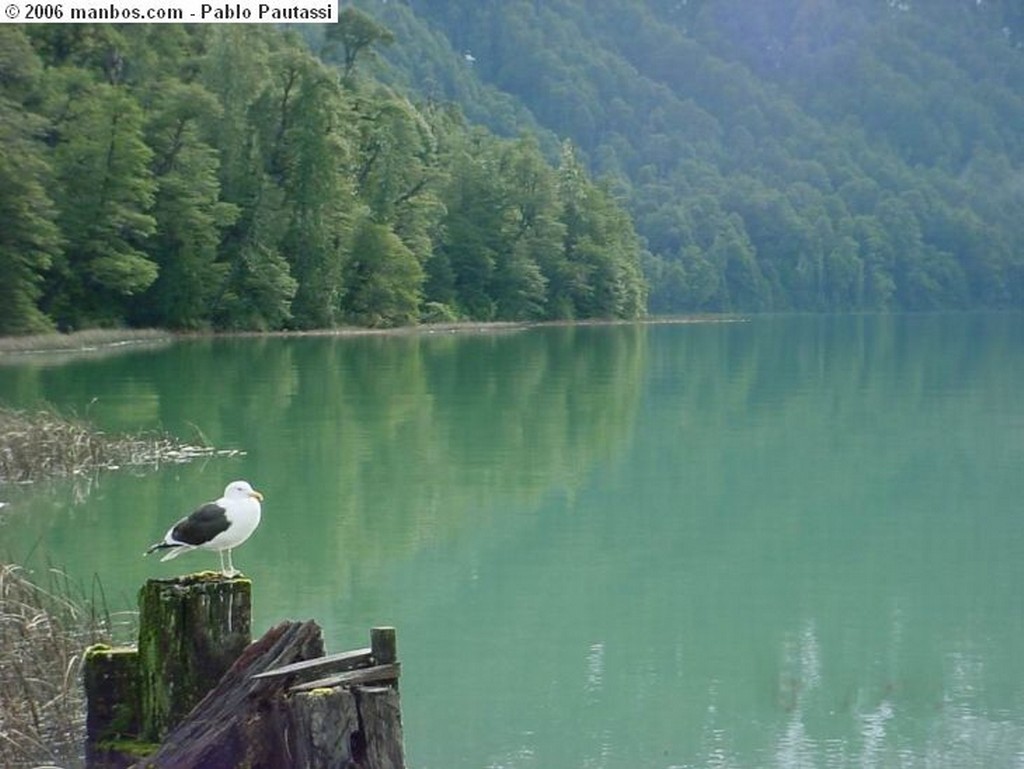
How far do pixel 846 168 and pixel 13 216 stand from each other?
140 metres

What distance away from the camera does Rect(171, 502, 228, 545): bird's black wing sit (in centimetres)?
708

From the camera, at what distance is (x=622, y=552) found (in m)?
15.1

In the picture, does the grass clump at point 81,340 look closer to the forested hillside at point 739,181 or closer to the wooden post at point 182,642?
the wooden post at point 182,642

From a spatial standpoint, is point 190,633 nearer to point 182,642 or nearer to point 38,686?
point 182,642

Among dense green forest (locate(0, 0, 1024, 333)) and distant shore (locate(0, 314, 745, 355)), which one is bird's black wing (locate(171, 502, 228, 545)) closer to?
distant shore (locate(0, 314, 745, 355))

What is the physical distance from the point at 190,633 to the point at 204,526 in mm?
1112

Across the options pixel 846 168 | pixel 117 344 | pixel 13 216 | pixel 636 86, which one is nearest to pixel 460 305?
pixel 117 344

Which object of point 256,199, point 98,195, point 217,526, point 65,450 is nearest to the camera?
point 217,526

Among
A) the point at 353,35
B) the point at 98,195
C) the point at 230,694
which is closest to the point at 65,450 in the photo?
the point at 230,694

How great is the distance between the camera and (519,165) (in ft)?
261

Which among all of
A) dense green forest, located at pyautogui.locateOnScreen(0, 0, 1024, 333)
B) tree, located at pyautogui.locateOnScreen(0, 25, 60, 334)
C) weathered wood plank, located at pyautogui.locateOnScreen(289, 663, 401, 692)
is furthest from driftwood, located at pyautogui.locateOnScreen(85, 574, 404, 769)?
dense green forest, located at pyautogui.locateOnScreen(0, 0, 1024, 333)

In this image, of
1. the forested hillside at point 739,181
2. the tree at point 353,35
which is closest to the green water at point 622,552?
the tree at point 353,35

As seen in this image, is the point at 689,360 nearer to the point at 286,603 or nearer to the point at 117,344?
the point at 117,344

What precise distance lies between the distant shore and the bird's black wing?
3695 cm
